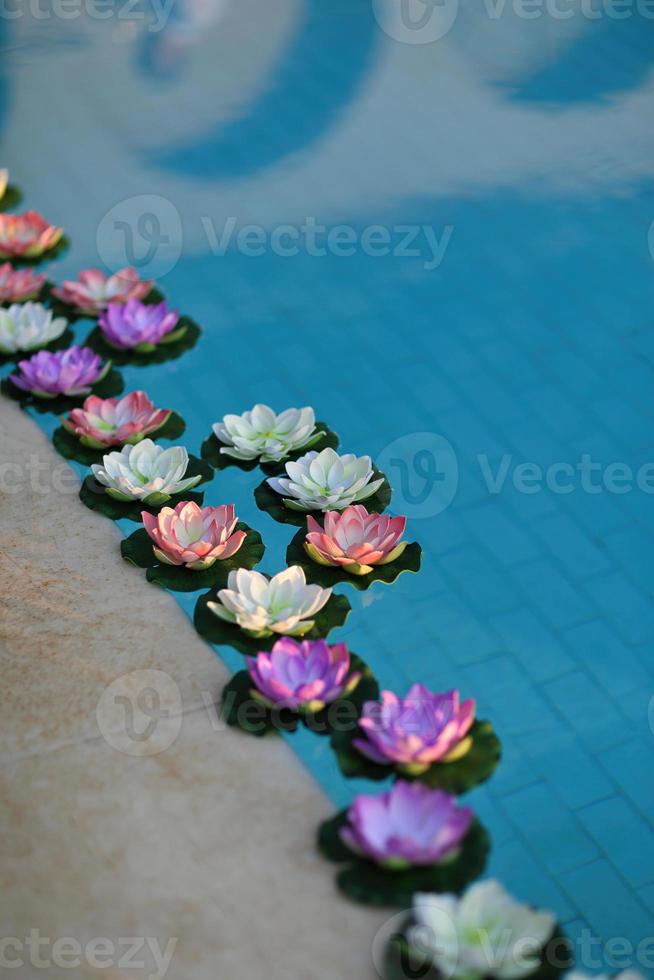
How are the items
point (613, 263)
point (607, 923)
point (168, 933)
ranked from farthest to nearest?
point (613, 263)
point (607, 923)
point (168, 933)

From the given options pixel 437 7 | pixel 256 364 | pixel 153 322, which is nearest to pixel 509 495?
pixel 256 364

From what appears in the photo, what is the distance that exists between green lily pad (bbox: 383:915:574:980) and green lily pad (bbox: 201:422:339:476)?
1004mm

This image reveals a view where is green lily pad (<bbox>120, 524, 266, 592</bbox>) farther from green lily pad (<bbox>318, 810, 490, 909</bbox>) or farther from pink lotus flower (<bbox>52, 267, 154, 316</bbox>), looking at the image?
pink lotus flower (<bbox>52, 267, 154, 316</bbox>)

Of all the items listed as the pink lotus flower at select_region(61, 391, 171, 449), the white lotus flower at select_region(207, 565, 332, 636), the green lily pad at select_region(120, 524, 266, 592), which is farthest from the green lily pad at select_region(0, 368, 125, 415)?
the white lotus flower at select_region(207, 565, 332, 636)

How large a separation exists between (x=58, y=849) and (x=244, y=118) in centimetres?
259

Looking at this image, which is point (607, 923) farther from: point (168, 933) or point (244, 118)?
point (244, 118)

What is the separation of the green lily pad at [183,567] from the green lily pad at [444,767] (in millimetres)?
399

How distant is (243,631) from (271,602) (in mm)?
61

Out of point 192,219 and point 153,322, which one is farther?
point 192,219

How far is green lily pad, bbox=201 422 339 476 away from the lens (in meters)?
2.09

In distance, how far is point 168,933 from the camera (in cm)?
130

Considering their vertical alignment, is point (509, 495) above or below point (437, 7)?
below

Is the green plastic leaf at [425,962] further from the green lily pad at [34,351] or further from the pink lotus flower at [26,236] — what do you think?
the pink lotus flower at [26,236]

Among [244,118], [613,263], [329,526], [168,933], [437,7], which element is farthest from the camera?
[437,7]
